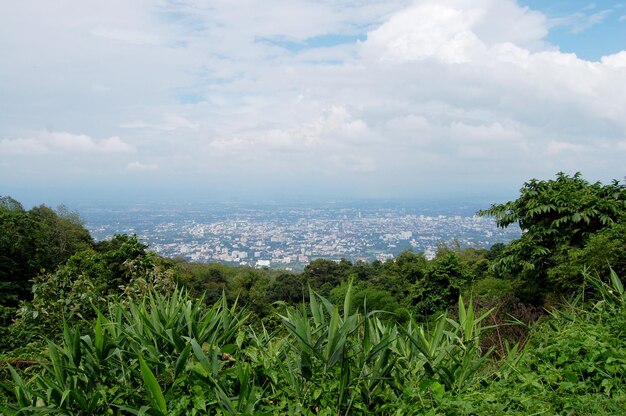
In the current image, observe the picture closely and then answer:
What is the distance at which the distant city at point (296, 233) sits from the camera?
56.8 metres

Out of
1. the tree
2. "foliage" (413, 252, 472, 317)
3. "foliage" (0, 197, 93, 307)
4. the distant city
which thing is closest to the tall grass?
the tree

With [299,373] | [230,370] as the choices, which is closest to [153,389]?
[230,370]

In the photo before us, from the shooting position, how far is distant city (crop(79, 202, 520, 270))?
186ft

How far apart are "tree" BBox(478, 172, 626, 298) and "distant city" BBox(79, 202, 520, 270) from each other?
31.5m

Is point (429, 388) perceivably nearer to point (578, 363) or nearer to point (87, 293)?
point (578, 363)

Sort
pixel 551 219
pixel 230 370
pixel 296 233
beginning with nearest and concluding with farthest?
pixel 230 370, pixel 551 219, pixel 296 233

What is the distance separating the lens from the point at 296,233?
82062 millimetres

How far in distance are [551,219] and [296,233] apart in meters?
74.2

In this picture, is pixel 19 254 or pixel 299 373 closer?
pixel 299 373

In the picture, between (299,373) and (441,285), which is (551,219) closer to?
(299,373)

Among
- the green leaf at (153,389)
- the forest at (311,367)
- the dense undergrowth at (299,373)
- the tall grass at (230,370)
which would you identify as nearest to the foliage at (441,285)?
the forest at (311,367)

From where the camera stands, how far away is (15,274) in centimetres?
1647

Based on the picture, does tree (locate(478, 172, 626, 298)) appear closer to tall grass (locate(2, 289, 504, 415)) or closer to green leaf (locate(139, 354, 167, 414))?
tall grass (locate(2, 289, 504, 415))

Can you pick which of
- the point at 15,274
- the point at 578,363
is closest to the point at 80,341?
the point at 578,363
